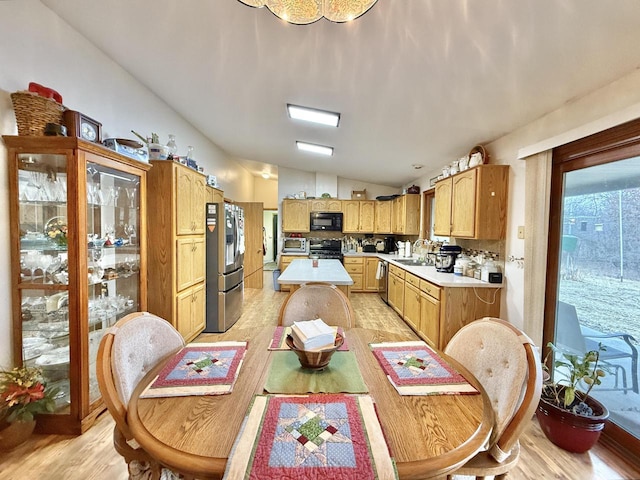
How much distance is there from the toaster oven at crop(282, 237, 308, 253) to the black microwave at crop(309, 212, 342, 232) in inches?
17.9

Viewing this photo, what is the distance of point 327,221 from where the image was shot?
614 centimetres

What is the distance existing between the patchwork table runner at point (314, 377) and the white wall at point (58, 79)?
1910 mm

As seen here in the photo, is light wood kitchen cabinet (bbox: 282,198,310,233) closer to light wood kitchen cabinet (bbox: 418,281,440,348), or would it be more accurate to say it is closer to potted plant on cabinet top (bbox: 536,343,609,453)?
light wood kitchen cabinet (bbox: 418,281,440,348)

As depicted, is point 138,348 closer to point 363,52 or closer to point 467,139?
point 363,52

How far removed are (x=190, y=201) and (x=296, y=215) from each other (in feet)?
10.6

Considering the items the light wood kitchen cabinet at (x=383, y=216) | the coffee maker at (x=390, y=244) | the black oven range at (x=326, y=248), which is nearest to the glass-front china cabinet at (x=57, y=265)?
the black oven range at (x=326, y=248)

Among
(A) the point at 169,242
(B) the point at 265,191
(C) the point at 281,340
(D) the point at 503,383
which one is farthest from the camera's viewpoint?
(B) the point at 265,191

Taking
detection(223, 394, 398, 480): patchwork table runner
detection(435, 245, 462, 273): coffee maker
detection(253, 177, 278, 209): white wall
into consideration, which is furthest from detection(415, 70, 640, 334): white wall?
detection(253, 177, 278, 209): white wall

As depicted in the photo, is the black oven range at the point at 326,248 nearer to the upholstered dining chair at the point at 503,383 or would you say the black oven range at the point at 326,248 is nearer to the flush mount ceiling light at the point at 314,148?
the flush mount ceiling light at the point at 314,148

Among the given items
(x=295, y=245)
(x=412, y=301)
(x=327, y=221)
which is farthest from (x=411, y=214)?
(x=295, y=245)

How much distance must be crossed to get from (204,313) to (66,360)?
1.72 metres

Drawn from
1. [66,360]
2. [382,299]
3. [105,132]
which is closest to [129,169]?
[105,132]

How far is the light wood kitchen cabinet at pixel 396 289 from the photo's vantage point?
4.19 metres

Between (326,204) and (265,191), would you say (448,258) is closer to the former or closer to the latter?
(326,204)
